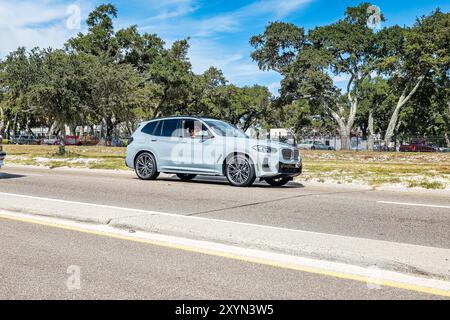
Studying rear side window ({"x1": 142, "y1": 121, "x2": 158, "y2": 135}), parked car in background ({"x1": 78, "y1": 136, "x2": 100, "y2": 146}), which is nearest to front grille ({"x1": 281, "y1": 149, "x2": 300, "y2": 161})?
rear side window ({"x1": 142, "y1": 121, "x2": 158, "y2": 135})

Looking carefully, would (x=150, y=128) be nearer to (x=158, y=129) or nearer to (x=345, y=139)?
(x=158, y=129)

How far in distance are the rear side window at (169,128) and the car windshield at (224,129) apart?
1053 millimetres

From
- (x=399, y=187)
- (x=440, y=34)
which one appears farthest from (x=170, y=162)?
(x=440, y=34)

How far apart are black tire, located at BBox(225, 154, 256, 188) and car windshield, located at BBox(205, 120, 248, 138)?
2.81 feet

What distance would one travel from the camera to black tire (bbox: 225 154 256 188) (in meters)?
12.6

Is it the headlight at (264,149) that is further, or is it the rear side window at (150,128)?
the rear side window at (150,128)

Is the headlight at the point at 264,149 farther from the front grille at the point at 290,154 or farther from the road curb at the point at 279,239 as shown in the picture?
the road curb at the point at 279,239

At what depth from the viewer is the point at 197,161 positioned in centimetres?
1345

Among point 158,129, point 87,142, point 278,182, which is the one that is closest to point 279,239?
point 278,182

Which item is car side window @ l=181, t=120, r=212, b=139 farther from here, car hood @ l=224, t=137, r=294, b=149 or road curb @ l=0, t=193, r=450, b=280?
road curb @ l=0, t=193, r=450, b=280

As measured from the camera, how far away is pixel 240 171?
12.8 m

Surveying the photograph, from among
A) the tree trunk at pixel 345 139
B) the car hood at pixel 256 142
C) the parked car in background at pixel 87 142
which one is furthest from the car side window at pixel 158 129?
the parked car in background at pixel 87 142

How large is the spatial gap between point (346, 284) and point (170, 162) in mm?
10001

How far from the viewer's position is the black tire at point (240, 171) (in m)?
12.6
